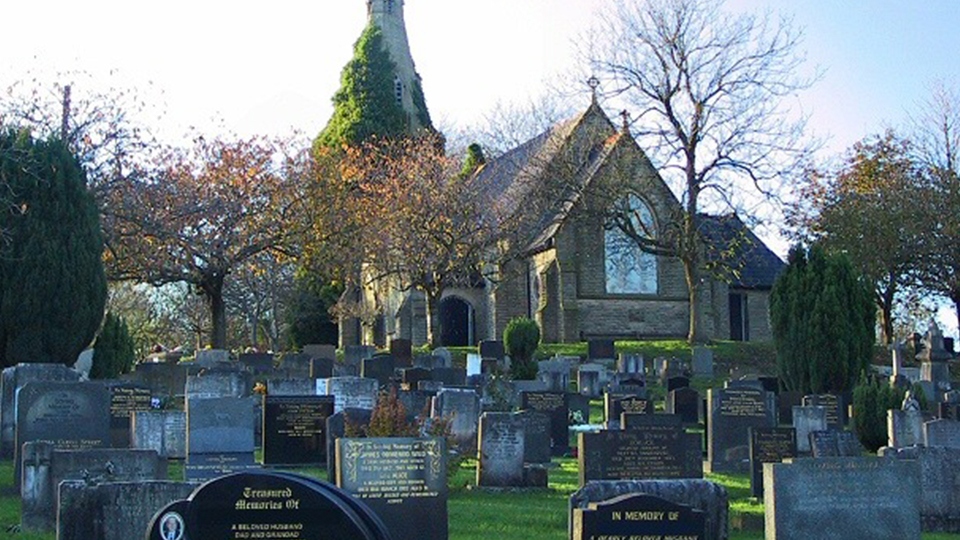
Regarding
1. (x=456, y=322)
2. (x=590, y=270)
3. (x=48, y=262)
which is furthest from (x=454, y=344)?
(x=48, y=262)

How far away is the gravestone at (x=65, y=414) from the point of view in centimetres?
1491

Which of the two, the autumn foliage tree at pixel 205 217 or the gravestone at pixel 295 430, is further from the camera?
the autumn foliage tree at pixel 205 217

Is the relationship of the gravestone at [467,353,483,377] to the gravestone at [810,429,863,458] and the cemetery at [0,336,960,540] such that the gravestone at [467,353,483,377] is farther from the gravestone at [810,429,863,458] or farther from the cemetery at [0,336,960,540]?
the gravestone at [810,429,863,458]

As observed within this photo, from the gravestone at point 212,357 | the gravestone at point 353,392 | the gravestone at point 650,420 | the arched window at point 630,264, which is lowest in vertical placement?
the gravestone at point 650,420

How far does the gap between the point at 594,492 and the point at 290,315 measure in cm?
4658

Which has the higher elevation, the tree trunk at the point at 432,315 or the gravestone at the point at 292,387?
the tree trunk at the point at 432,315

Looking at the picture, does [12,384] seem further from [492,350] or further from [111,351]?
[492,350]

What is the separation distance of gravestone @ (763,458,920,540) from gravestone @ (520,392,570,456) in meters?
8.01

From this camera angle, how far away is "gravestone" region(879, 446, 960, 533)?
13.6 metres

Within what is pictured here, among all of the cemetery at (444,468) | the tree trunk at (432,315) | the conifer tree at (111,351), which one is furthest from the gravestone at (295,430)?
the tree trunk at (432,315)

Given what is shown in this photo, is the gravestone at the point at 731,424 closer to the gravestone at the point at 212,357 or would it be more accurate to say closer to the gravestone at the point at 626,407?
the gravestone at the point at 626,407

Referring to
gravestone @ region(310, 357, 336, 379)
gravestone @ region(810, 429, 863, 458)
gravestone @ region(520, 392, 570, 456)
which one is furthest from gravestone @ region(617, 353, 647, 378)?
gravestone @ region(810, 429, 863, 458)

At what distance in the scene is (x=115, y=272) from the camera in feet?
125

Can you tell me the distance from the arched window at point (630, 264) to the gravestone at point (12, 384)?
31.0m
